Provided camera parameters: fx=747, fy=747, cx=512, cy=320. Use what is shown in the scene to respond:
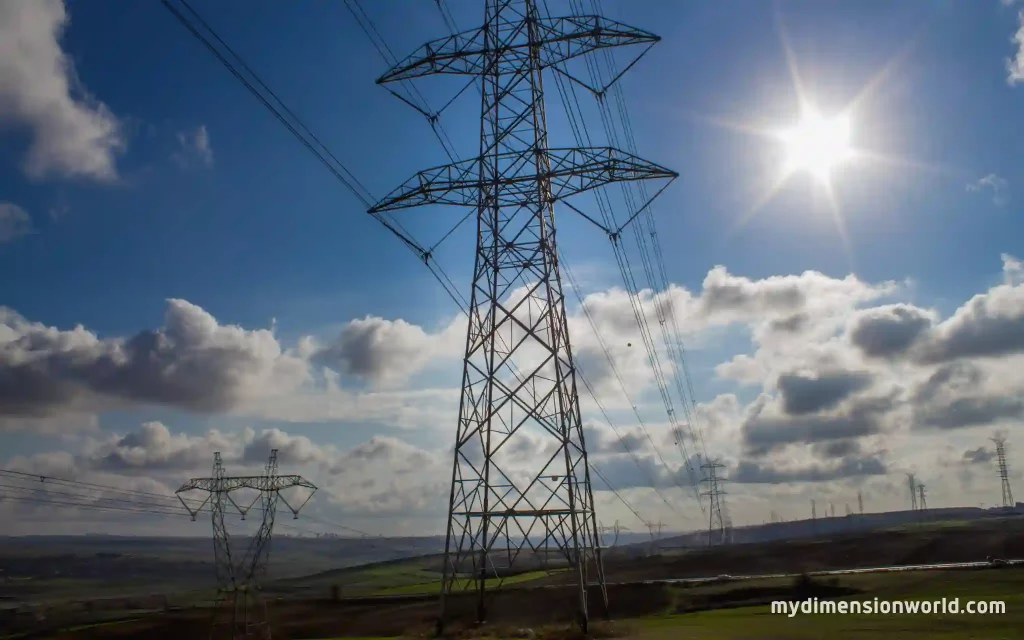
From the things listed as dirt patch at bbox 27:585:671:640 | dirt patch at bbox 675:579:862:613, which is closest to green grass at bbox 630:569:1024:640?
dirt patch at bbox 675:579:862:613

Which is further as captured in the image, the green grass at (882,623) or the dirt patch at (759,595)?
the dirt patch at (759,595)

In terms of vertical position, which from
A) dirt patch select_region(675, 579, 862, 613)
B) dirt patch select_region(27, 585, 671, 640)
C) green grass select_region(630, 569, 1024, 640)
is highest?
green grass select_region(630, 569, 1024, 640)

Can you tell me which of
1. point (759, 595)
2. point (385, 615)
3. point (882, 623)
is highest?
point (882, 623)

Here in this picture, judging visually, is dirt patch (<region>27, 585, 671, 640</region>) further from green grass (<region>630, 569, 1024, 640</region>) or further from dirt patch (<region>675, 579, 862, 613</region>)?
green grass (<region>630, 569, 1024, 640</region>)

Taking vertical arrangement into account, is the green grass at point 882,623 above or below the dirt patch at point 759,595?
above

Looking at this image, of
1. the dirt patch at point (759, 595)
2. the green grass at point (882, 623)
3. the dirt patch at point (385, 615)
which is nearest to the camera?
the green grass at point (882, 623)

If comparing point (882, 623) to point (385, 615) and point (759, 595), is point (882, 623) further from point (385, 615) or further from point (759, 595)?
point (385, 615)

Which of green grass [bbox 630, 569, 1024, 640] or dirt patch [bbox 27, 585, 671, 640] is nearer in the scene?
green grass [bbox 630, 569, 1024, 640]

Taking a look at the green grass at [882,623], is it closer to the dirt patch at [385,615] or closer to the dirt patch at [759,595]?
the dirt patch at [759,595]

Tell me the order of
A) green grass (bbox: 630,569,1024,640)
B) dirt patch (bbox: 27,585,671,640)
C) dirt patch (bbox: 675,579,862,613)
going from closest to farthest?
1. green grass (bbox: 630,569,1024,640)
2. dirt patch (bbox: 675,579,862,613)
3. dirt patch (bbox: 27,585,671,640)

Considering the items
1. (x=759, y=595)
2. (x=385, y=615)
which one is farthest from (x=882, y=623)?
(x=385, y=615)

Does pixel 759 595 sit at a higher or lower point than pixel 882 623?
lower

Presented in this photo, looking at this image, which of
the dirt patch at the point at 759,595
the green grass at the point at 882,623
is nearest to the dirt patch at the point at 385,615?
the dirt patch at the point at 759,595

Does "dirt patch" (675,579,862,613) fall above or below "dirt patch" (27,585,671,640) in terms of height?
above
